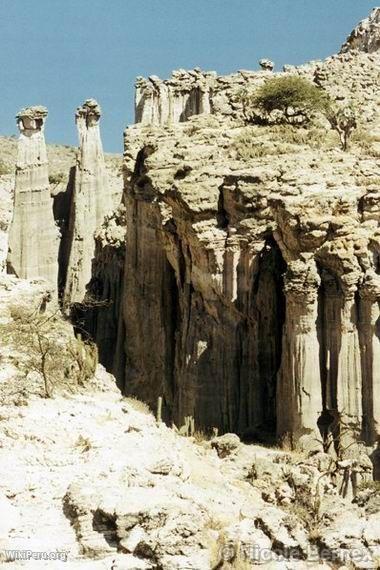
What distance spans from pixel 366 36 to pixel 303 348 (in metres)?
34.7

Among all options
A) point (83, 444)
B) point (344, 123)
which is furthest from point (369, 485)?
point (344, 123)

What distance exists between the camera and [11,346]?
1841cm

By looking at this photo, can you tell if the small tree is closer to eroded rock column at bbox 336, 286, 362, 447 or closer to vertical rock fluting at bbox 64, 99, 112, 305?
eroded rock column at bbox 336, 286, 362, 447

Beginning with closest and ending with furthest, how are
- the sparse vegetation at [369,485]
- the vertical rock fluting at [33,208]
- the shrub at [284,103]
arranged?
the sparse vegetation at [369,485] < the shrub at [284,103] < the vertical rock fluting at [33,208]

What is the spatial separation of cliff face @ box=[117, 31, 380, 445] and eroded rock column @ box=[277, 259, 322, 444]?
1.0 inches

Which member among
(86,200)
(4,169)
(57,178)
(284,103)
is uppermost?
(4,169)

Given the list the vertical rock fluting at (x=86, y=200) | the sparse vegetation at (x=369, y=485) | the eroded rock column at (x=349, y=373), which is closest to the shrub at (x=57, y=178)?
the vertical rock fluting at (x=86, y=200)

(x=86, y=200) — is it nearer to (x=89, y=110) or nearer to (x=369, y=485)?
(x=89, y=110)

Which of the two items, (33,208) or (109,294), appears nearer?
(109,294)

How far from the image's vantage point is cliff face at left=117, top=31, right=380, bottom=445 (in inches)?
739

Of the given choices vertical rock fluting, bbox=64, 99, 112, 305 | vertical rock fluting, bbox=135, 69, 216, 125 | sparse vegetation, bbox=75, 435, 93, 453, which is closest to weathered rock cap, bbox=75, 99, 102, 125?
vertical rock fluting, bbox=64, 99, 112, 305

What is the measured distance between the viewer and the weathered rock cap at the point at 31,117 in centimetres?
3850

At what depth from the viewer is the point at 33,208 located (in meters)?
38.3

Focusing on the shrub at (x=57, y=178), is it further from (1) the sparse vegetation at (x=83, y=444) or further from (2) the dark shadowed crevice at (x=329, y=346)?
(1) the sparse vegetation at (x=83, y=444)
